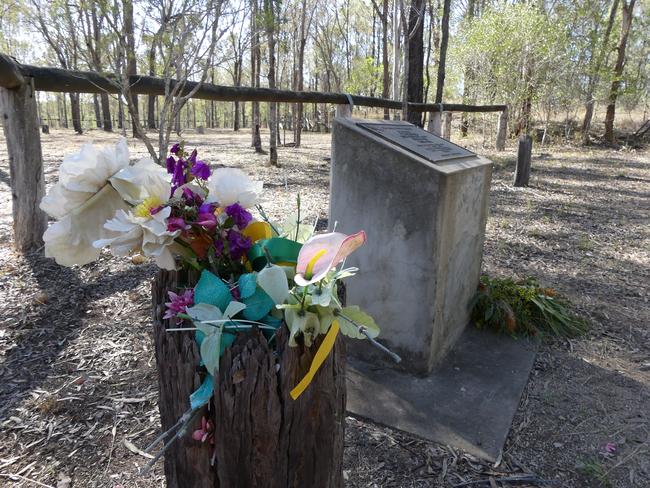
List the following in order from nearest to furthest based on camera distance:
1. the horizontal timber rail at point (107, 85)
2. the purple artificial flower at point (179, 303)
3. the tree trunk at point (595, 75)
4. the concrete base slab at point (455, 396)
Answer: the purple artificial flower at point (179, 303)
the concrete base slab at point (455, 396)
the horizontal timber rail at point (107, 85)
the tree trunk at point (595, 75)

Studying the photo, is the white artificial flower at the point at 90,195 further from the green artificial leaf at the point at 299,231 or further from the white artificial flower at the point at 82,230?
the green artificial leaf at the point at 299,231

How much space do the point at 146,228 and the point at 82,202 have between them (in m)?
0.20

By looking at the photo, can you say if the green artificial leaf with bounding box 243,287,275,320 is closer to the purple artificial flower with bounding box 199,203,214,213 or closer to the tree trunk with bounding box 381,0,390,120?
the purple artificial flower with bounding box 199,203,214,213

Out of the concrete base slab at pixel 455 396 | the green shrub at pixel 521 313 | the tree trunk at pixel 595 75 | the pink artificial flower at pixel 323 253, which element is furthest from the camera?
the tree trunk at pixel 595 75

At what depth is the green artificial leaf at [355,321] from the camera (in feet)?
3.63

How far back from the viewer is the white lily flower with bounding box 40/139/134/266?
1.09m

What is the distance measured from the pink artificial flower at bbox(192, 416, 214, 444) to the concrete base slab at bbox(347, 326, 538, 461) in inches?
52.2

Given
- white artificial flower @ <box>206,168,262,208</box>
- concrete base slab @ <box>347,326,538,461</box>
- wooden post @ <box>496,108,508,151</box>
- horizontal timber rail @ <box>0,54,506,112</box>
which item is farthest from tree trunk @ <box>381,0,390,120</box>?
white artificial flower @ <box>206,168,262,208</box>

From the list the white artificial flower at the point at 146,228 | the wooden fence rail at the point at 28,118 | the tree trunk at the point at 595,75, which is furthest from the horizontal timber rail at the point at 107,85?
the tree trunk at the point at 595,75

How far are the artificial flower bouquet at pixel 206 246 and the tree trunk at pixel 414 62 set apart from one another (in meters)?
7.20

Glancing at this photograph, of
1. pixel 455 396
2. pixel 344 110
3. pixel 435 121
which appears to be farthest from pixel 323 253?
pixel 435 121

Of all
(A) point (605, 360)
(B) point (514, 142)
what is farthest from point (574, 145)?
(A) point (605, 360)

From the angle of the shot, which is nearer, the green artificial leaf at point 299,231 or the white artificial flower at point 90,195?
the white artificial flower at point 90,195

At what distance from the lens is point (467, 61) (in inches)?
662
